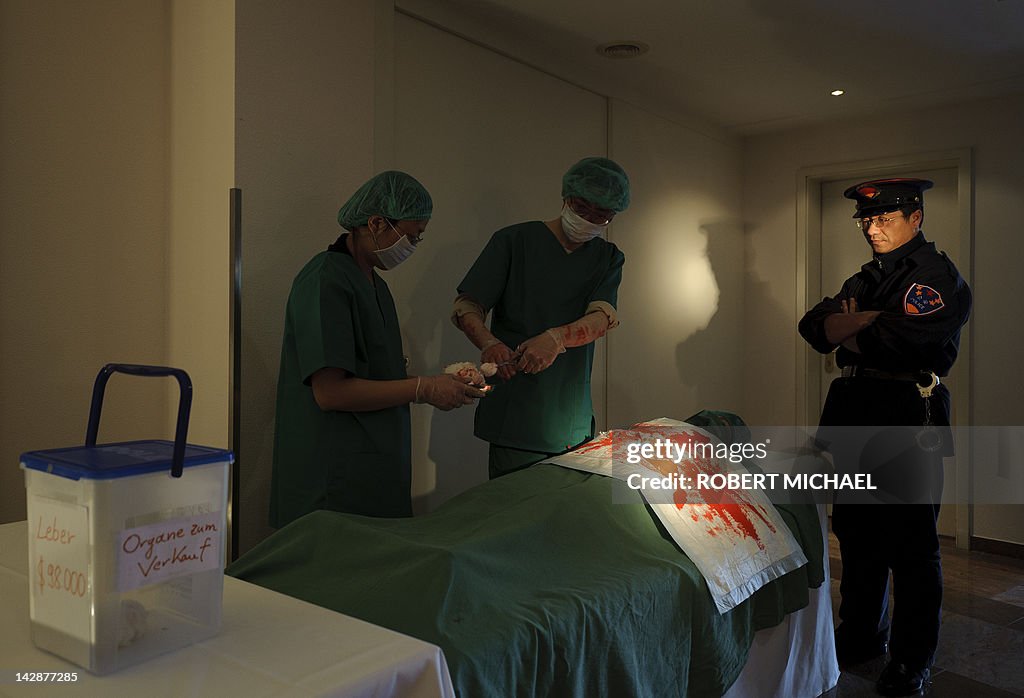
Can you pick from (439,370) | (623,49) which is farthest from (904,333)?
(623,49)

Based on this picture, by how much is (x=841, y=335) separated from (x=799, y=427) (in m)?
2.30

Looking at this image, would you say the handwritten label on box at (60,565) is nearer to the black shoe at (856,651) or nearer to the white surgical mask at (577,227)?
the white surgical mask at (577,227)

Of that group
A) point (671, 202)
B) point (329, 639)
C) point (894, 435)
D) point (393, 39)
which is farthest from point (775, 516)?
point (671, 202)

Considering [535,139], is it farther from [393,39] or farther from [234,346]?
[234,346]

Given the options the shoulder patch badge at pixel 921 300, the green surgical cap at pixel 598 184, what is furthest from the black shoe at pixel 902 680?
the green surgical cap at pixel 598 184

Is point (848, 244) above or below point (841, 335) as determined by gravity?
above

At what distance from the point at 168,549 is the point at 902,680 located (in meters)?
2.21

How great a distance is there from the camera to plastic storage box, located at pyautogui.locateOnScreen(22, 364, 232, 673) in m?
0.83

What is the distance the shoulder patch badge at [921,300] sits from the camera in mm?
2367

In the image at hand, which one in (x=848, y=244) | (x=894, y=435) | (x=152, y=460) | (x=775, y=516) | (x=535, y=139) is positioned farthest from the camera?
(x=848, y=244)

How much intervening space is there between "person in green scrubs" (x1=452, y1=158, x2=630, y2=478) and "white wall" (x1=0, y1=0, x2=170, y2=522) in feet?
3.27

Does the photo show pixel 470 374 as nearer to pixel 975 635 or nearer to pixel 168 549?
pixel 168 549

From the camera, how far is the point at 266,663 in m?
0.88

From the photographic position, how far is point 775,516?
205 centimetres
